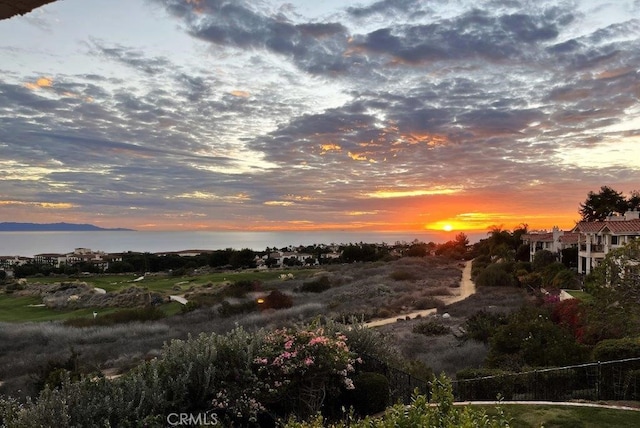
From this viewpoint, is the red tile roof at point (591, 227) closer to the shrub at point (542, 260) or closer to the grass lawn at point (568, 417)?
the shrub at point (542, 260)

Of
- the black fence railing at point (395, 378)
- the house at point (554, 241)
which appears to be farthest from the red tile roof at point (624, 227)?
the black fence railing at point (395, 378)

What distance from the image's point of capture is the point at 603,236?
42625mm

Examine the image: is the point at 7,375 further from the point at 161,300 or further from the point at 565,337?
the point at 161,300

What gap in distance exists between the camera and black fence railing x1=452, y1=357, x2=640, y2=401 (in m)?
10.7

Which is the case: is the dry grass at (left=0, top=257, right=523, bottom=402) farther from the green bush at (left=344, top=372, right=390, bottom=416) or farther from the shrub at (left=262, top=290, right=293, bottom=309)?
the green bush at (left=344, top=372, right=390, bottom=416)

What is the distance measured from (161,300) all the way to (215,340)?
110 feet

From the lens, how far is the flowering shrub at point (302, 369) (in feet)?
27.4

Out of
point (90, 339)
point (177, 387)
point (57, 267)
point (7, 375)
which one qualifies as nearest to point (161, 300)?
point (90, 339)

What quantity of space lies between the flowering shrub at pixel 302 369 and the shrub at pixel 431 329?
14.9 meters

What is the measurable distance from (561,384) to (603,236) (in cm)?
3660

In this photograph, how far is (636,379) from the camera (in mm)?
10453

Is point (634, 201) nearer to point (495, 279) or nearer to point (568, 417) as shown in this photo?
point (495, 279)

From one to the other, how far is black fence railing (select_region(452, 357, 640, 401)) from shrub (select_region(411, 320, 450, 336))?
11411 millimetres

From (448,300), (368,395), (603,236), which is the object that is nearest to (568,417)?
(368,395)
